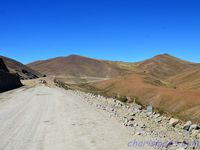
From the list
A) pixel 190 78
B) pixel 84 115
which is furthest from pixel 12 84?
pixel 190 78

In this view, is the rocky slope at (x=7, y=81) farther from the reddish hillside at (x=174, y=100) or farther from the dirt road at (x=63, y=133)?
the dirt road at (x=63, y=133)

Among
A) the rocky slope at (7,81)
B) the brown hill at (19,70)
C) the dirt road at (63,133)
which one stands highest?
the brown hill at (19,70)

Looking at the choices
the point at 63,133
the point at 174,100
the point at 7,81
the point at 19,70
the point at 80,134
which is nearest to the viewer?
the point at 80,134

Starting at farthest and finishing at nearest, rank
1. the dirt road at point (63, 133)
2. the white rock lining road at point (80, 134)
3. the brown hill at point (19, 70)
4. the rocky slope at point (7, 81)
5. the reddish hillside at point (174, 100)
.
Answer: the brown hill at point (19, 70) → the rocky slope at point (7, 81) → the reddish hillside at point (174, 100) → the dirt road at point (63, 133) → the white rock lining road at point (80, 134)

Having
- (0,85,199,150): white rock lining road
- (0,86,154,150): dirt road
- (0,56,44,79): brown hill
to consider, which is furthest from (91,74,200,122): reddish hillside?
(0,56,44,79): brown hill

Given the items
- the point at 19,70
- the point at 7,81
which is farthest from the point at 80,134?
the point at 19,70

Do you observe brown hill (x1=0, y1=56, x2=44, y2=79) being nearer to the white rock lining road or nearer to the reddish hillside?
the reddish hillside

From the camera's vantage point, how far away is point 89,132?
48.6ft

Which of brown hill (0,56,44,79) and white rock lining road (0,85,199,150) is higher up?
brown hill (0,56,44,79)

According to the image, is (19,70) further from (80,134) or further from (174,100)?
(80,134)

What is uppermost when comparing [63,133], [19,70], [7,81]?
[19,70]

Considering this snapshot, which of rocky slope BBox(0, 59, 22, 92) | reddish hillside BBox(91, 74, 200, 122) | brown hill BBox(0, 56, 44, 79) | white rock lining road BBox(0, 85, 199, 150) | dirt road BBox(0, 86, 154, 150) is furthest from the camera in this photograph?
brown hill BBox(0, 56, 44, 79)

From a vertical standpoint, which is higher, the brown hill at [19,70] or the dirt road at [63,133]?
the brown hill at [19,70]

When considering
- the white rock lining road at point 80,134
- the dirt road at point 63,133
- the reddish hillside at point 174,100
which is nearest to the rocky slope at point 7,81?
the reddish hillside at point 174,100
